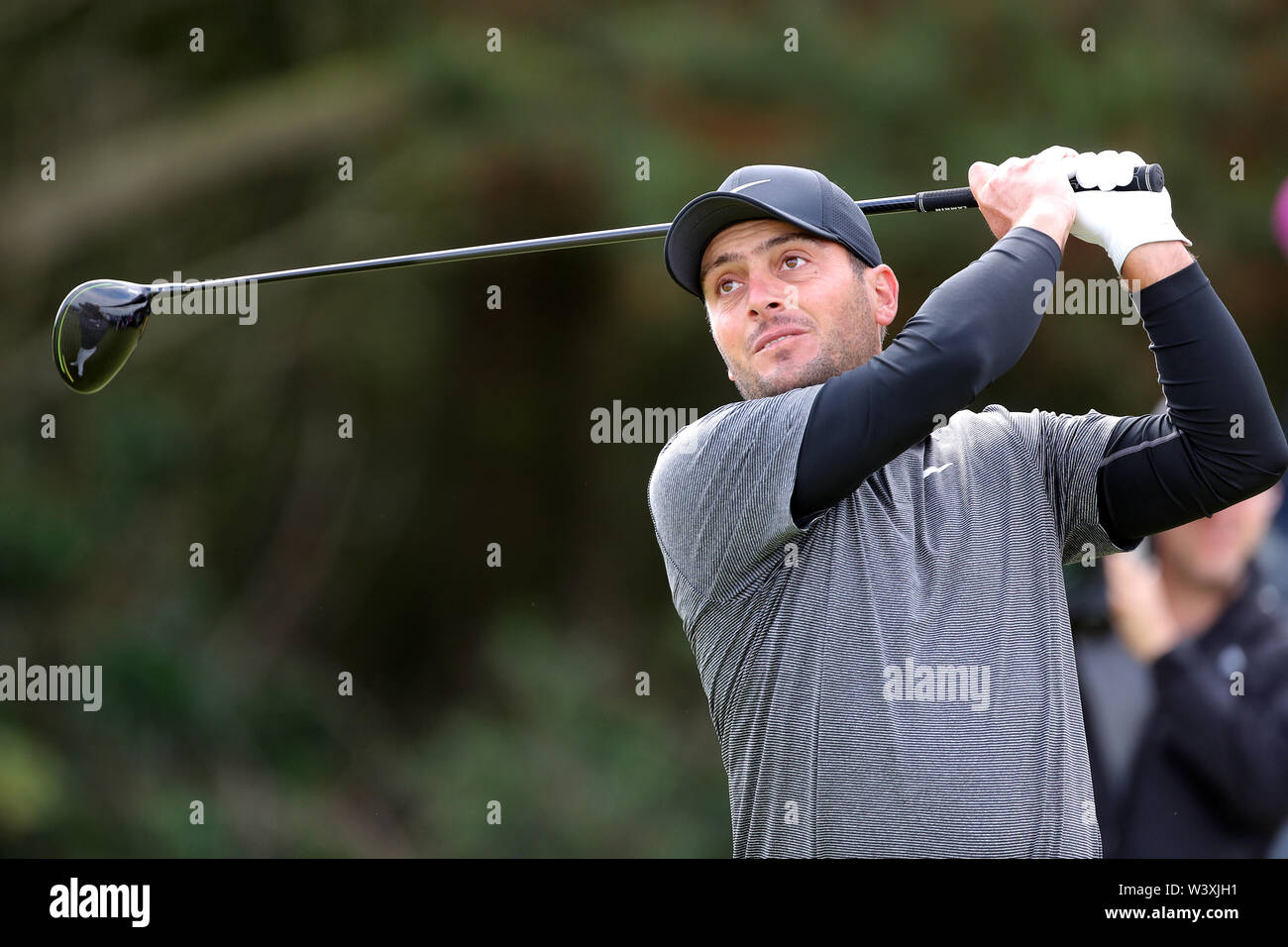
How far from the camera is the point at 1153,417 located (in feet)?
6.26

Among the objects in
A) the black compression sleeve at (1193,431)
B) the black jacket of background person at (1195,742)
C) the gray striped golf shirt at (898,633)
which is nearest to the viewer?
the gray striped golf shirt at (898,633)

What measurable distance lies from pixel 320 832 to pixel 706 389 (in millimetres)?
2500

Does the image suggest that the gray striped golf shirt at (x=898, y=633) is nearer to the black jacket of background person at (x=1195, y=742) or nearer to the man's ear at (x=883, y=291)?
the man's ear at (x=883, y=291)

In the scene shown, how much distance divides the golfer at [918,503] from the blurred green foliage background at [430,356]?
4167mm

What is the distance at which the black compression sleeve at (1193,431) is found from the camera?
1811 millimetres

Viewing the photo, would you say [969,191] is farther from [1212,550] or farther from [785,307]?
[1212,550]

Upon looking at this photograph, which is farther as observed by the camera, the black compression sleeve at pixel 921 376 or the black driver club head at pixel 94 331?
the black driver club head at pixel 94 331

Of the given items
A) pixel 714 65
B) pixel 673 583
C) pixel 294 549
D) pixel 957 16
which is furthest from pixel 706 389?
pixel 673 583

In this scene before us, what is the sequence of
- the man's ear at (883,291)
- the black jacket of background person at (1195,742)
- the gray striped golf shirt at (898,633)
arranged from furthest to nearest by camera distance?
the black jacket of background person at (1195,742)
the man's ear at (883,291)
the gray striped golf shirt at (898,633)

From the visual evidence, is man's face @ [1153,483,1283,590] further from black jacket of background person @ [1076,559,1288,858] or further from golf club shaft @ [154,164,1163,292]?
golf club shaft @ [154,164,1163,292]

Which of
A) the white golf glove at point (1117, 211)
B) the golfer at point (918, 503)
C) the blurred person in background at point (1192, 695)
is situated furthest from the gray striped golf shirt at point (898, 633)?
the blurred person in background at point (1192, 695)

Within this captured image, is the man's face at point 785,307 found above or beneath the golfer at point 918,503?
above

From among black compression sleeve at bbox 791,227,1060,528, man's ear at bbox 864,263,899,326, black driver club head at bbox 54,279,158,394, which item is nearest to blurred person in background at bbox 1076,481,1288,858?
man's ear at bbox 864,263,899,326
